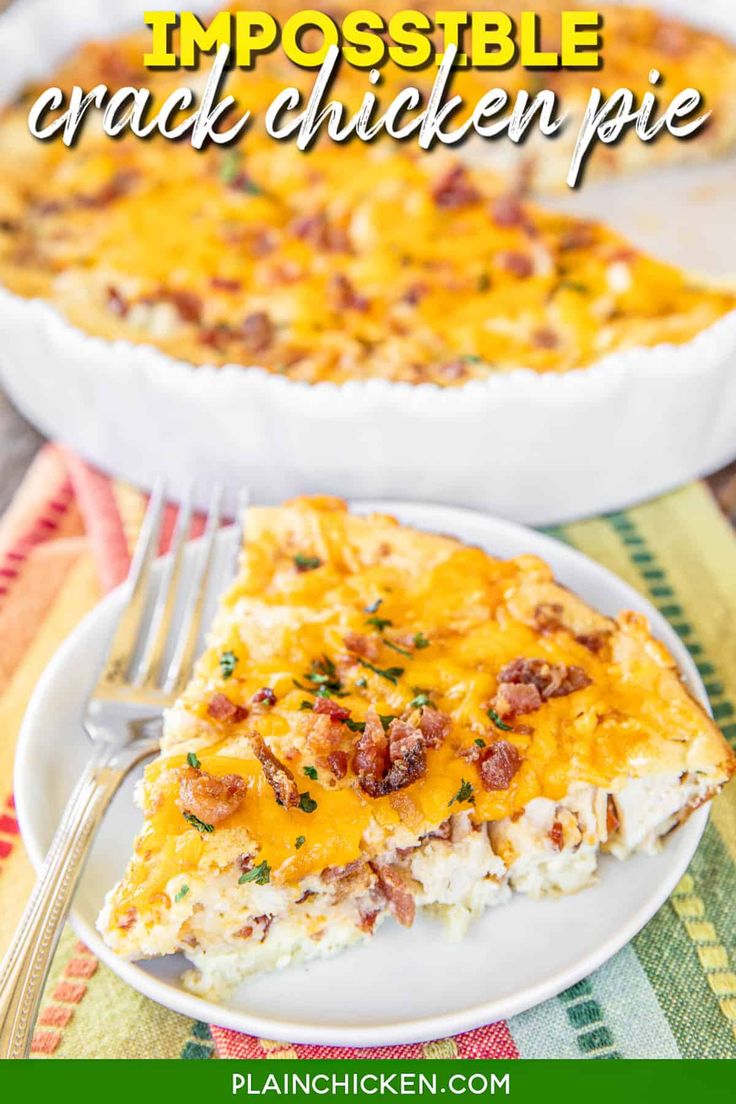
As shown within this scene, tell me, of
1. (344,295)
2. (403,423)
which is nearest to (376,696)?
(403,423)

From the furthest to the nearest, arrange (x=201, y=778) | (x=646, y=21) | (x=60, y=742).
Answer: (x=646, y=21), (x=60, y=742), (x=201, y=778)

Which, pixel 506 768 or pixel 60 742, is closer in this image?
pixel 506 768

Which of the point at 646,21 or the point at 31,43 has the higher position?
the point at 646,21

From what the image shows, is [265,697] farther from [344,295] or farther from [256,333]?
[344,295]

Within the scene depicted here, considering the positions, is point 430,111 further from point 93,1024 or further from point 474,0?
point 93,1024

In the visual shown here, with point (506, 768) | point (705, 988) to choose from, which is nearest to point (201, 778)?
point (506, 768)

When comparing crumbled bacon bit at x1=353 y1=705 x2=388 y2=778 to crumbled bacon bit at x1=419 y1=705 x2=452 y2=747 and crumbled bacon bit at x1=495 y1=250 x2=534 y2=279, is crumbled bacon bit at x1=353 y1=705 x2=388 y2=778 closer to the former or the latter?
crumbled bacon bit at x1=419 y1=705 x2=452 y2=747

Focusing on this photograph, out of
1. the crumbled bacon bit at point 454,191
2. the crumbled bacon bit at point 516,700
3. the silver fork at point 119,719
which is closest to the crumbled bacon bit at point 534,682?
the crumbled bacon bit at point 516,700
